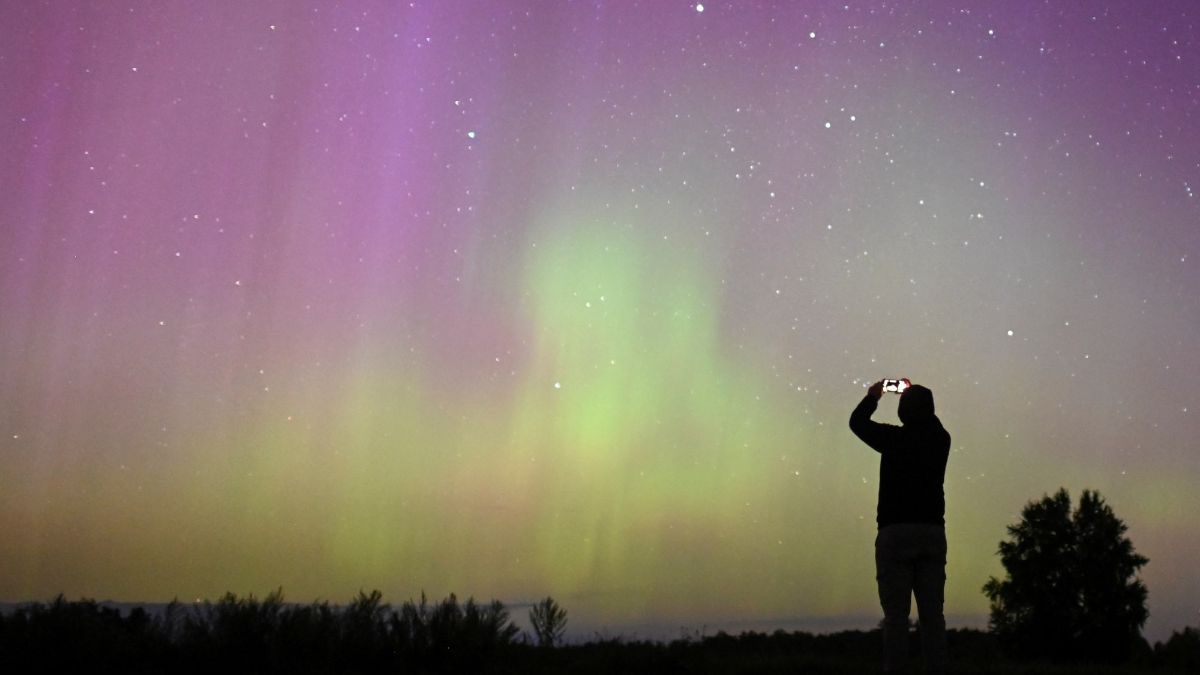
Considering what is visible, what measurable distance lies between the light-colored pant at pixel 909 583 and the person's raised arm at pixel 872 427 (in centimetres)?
72

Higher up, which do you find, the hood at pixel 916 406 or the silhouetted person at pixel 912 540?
the hood at pixel 916 406

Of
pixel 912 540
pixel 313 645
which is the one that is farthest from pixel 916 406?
pixel 313 645

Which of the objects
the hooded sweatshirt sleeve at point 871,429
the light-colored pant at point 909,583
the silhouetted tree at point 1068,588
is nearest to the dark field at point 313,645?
the light-colored pant at point 909,583

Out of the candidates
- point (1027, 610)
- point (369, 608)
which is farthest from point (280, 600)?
point (1027, 610)

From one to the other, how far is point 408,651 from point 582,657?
5.20 ft

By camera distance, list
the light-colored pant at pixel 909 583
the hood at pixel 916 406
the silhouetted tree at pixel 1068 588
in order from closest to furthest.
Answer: the light-colored pant at pixel 909 583 → the hood at pixel 916 406 → the silhouetted tree at pixel 1068 588

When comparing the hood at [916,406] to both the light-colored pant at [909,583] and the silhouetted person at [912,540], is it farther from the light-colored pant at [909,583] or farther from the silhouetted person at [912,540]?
the light-colored pant at [909,583]

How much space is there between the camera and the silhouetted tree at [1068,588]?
20.5 meters

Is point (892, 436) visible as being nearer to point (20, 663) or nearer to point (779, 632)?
point (20, 663)

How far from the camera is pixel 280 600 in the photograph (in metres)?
8.65

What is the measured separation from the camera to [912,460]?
7449 millimetres

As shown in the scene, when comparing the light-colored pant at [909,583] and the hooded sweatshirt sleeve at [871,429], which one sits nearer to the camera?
the light-colored pant at [909,583]

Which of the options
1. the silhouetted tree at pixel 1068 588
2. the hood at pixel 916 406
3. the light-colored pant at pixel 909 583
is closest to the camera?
the light-colored pant at pixel 909 583

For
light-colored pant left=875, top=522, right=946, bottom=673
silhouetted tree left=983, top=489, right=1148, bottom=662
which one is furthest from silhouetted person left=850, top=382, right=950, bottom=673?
silhouetted tree left=983, top=489, right=1148, bottom=662
